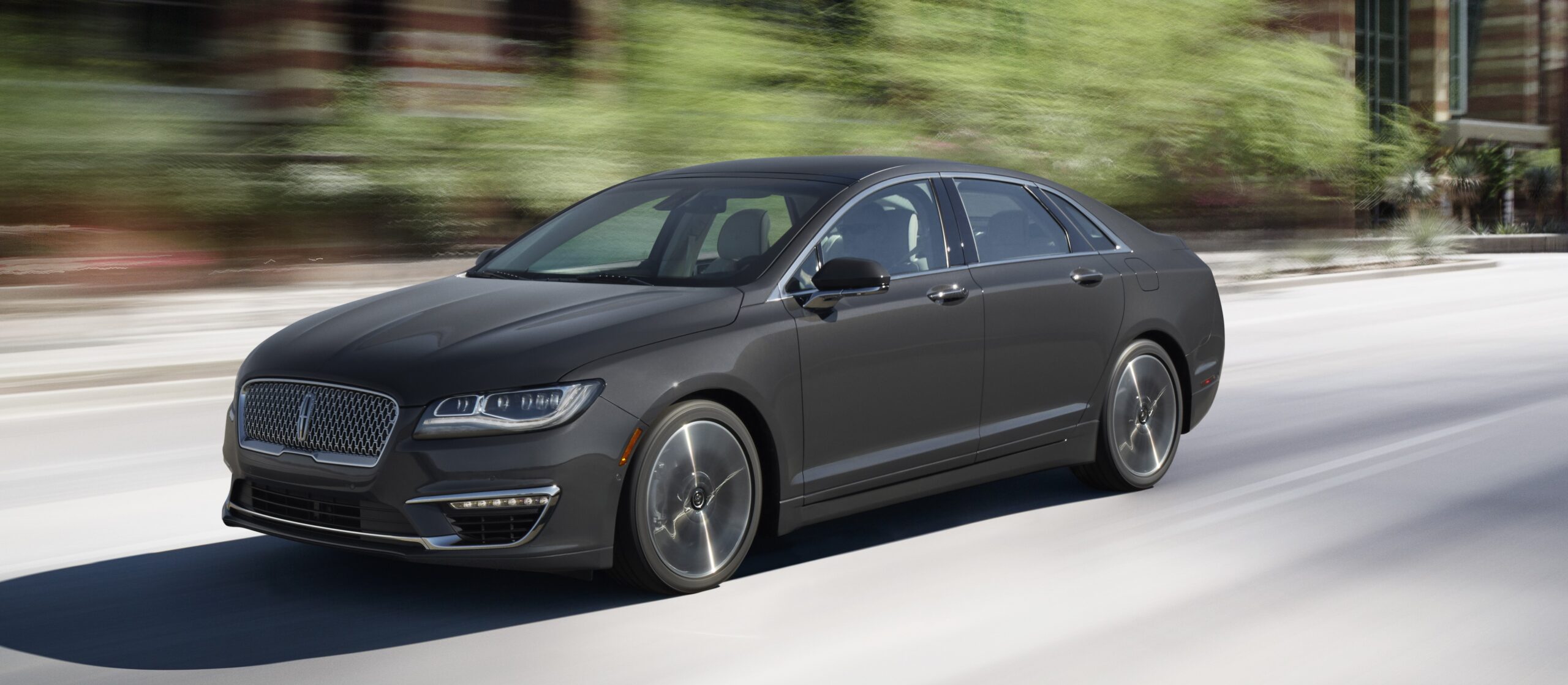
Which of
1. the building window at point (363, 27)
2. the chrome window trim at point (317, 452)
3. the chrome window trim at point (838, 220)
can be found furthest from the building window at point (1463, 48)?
the chrome window trim at point (317, 452)

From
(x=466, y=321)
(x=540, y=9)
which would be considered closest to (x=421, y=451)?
(x=466, y=321)

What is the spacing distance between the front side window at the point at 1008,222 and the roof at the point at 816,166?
15 centimetres

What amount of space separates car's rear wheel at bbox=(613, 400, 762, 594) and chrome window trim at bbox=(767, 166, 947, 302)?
1.62ft

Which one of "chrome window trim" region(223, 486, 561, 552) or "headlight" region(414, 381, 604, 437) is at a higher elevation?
"headlight" region(414, 381, 604, 437)

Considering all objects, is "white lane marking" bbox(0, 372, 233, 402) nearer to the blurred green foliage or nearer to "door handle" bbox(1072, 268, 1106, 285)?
the blurred green foliage

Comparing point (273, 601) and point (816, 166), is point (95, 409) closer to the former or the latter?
point (273, 601)

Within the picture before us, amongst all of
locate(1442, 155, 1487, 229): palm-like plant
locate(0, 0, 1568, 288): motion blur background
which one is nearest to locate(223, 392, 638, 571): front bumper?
locate(0, 0, 1568, 288): motion blur background

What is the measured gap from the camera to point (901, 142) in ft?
68.1

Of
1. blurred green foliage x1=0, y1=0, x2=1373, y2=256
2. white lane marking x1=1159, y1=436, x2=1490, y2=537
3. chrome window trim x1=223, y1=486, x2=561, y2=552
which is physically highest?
blurred green foliage x1=0, y1=0, x2=1373, y2=256

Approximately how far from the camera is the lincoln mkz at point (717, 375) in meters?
4.86

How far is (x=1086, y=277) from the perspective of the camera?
6.79 m

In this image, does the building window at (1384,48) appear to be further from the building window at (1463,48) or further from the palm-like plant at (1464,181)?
the palm-like plant at (1464,181)

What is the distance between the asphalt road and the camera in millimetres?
Result: 4598

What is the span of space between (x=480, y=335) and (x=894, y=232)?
1806mm
